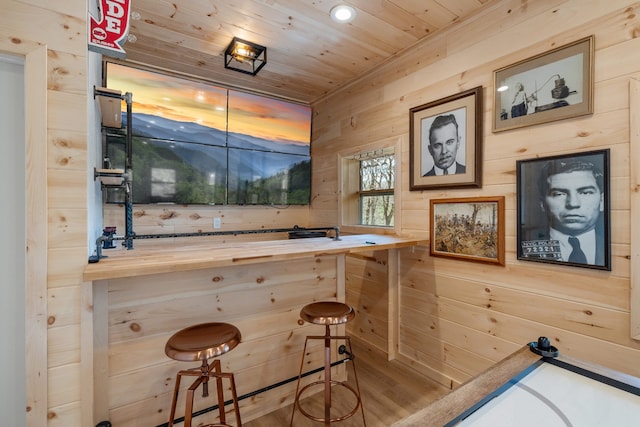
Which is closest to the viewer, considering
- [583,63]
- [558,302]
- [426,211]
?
[583,63]

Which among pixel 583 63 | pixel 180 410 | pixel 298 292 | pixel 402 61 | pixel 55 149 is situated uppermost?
pixel 402 61

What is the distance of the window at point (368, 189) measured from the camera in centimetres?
299

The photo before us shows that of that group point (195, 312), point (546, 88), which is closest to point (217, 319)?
point (195, 312)

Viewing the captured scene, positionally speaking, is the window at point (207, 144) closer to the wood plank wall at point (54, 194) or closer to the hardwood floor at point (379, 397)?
the wood plank wall at point (54, 194)

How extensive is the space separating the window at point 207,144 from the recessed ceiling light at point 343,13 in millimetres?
1499

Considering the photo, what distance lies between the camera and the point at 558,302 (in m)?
1.69

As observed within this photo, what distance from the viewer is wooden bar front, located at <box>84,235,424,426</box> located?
144 cm

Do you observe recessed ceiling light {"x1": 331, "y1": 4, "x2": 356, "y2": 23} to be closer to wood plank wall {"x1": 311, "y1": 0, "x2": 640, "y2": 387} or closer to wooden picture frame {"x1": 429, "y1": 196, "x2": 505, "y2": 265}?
wood plank wall {"x1": 311, "y1": 0, "x2": 640, "y2": 387}

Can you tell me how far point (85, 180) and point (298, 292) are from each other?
4.50 feet

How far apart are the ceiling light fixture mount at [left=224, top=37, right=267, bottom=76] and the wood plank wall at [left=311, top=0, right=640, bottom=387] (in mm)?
1026

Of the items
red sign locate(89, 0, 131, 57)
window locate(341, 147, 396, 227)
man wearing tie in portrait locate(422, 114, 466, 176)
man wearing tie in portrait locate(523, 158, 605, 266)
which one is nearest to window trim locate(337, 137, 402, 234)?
window locate(341, 147, 396, 227)

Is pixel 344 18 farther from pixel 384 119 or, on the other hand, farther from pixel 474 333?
pixel 474 333

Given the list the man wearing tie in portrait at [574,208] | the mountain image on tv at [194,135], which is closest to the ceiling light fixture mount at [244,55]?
the mountain image on tv at [194,135]

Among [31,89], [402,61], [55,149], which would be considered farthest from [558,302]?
[31,89]
